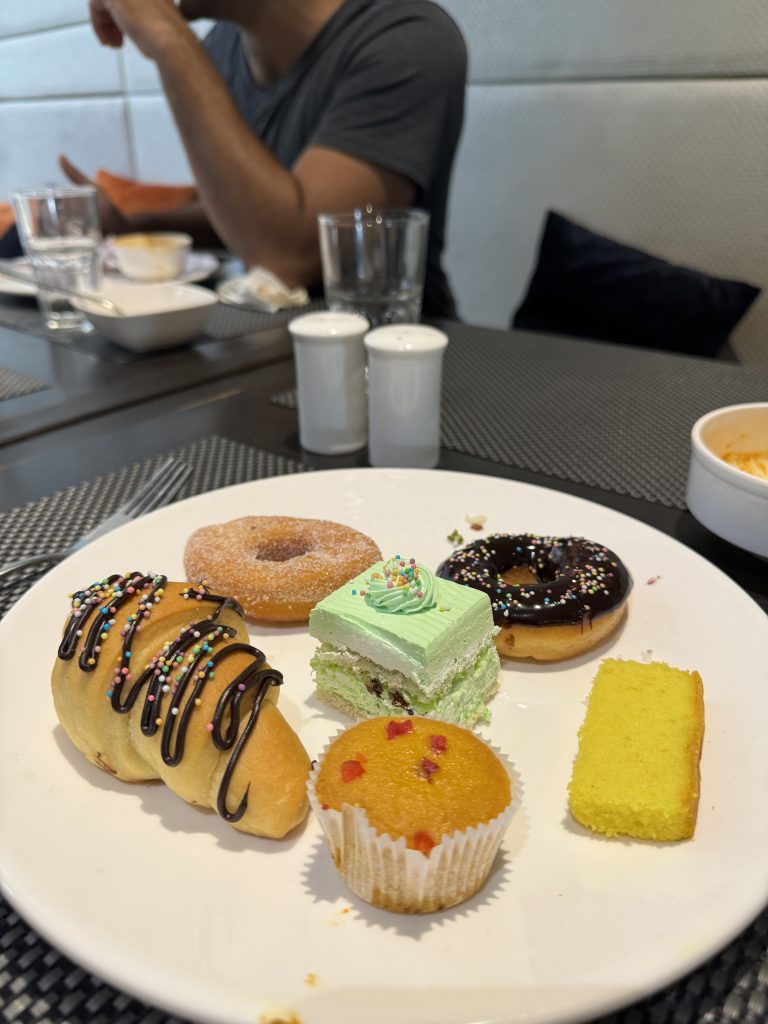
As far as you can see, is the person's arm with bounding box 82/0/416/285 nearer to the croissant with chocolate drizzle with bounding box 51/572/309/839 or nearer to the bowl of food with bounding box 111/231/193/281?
the bowl of food with bounding box 111/231/193/281

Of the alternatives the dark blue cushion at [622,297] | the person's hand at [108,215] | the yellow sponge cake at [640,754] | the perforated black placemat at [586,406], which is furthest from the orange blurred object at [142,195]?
the yellow sponge cake at [640,754]

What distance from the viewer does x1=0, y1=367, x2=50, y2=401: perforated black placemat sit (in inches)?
60.9

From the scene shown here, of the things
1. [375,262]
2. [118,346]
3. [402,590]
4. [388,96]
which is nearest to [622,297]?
[388,96]

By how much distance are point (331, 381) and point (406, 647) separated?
655mm

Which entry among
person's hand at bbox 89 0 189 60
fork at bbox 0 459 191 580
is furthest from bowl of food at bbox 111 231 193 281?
fork at bbox 0 459 191 580

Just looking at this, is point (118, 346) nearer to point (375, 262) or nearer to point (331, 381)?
point (375, 262)

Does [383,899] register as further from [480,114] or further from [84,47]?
[84,47]

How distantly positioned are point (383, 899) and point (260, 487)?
69cm

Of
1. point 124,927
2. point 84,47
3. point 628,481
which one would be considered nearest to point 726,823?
point 124,927

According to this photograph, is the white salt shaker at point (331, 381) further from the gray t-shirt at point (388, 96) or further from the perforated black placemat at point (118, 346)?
the gray t-shirt at point (388, 96)

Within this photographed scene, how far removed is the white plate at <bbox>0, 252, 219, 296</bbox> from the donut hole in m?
1.34

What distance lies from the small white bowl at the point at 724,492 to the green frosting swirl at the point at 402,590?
400 millimetres

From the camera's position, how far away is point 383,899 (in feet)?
1.88

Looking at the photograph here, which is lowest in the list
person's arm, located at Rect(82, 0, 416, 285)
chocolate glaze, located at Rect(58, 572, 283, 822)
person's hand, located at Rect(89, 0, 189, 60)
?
chocolate glaze, located at Rect(58, 572, 283, 822)
